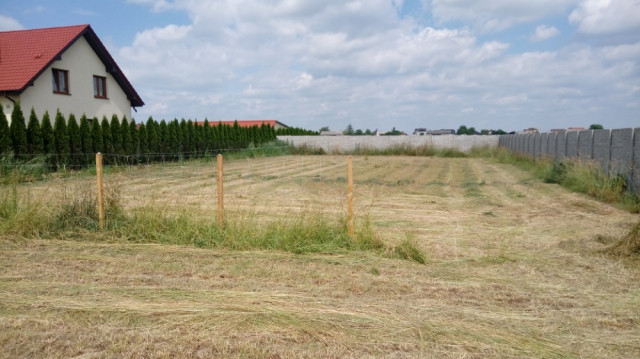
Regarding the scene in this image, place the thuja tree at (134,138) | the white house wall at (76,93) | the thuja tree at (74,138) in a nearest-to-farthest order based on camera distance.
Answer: the thuja tree at (74,138), the white house wall at (76,93), the thuja tree at (134,138)

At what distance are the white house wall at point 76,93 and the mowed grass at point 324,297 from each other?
1577 cm

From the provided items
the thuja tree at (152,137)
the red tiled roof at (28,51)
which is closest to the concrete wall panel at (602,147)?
the thuja tree at (152,137)

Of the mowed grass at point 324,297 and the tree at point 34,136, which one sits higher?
the tree at point 34,136

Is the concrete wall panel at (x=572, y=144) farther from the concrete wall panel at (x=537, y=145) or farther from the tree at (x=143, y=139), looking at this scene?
the tree at (x=143, y=139)

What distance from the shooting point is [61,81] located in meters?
23.8

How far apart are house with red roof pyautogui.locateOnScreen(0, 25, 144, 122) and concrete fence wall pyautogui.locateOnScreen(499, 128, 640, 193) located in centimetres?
2211

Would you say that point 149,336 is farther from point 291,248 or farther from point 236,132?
point 236,132

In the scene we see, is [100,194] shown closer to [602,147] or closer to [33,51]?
[602,147]

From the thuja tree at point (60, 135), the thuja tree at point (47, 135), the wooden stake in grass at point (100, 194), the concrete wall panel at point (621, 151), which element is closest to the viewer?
the wooden stake in grass at point (100, 194)

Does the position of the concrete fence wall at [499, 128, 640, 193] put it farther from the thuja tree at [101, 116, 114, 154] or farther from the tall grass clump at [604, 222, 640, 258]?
the thuja tree at [101, 116, 114, 154]

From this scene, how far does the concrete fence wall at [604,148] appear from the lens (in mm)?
12320

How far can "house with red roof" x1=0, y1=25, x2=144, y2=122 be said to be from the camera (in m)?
21.2

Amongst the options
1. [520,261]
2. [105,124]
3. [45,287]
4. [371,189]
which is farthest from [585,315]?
[105,124]

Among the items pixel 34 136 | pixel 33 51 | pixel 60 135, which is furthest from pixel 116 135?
pixel 33 51
